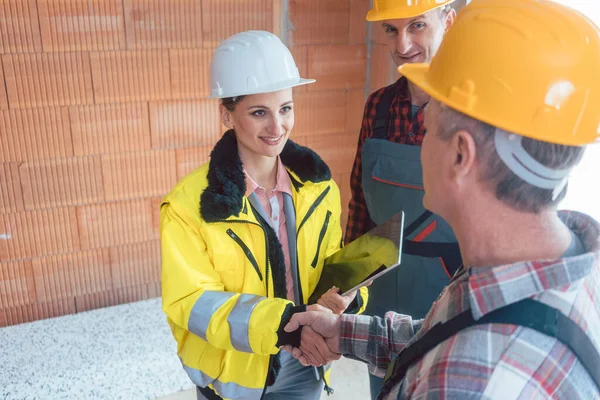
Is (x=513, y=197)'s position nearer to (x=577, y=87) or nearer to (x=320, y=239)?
(x=577, y=87)

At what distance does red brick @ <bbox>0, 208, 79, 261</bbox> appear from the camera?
373 centimetres

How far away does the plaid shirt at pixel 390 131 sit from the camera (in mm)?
2207

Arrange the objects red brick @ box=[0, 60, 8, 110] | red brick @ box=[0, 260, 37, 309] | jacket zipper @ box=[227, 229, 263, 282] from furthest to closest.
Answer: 1. red brick @ box=[0, 260, 37, 309]
2. red brick @ box=[0, 60, 8, 110]
3. jacket zipper @ box=[227, 229, 263, 282]

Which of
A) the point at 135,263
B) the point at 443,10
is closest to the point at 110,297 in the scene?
the point at 135,263

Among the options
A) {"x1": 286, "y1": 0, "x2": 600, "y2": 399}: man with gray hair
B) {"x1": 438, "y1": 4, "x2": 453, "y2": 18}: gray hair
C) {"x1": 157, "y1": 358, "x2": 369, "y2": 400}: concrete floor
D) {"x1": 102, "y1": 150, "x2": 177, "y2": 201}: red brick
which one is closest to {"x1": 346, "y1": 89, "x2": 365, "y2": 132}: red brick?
{"x1": 102, "y1": 150, "x2": 177, "y2": 201}: red brick

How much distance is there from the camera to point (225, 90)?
196 cm

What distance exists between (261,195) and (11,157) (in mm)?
2410

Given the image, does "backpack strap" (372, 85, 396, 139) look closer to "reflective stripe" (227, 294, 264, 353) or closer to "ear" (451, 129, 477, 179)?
"reflective stripe" (227, 294, 264, 353)

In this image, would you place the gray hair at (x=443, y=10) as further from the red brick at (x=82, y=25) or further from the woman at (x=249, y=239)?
the red brick at (x=82, y=25)

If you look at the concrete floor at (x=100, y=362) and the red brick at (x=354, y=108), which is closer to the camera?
the concrete floor at (x=100, y=362)

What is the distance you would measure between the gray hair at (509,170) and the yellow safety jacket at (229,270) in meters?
0.91

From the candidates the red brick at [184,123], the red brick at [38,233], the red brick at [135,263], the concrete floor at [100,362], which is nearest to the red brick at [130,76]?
the red brick at [184,123]

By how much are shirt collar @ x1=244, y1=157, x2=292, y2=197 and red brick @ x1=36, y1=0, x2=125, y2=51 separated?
7.14ft

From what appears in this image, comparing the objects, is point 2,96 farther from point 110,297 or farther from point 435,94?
point 435,94
